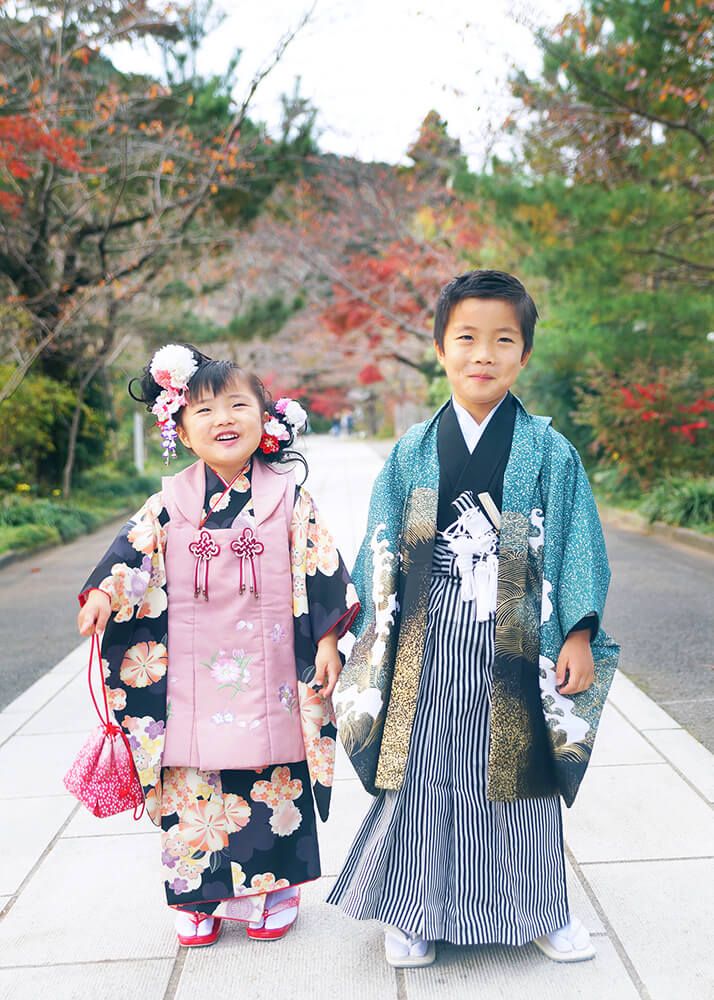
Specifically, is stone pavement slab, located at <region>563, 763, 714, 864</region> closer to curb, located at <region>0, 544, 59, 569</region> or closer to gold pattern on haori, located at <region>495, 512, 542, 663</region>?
gold pattern on haori, located at <region>495, 512, 542, 663</region>

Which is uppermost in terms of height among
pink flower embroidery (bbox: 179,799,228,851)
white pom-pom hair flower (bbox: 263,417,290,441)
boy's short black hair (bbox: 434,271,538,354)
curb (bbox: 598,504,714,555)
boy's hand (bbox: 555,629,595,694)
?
boy's short black hair (bbox: 434,271,538,354)

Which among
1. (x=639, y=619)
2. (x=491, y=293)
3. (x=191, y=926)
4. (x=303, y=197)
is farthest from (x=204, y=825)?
(x=303, y=197)

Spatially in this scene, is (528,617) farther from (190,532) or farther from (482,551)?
(190,532)

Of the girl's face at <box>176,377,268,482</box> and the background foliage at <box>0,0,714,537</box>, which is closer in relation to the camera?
the girl's face at <box>176,377,268,482</box>

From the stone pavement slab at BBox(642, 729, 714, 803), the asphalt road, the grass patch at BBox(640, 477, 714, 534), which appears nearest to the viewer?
the stone pavement slab at BBox(642, 729, 714, 803)

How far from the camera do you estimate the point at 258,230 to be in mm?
17562

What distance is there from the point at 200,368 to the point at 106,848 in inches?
61.3

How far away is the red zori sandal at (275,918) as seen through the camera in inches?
91.7

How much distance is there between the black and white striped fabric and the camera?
2.15 meters

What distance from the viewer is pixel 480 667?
→ 214 centimetres

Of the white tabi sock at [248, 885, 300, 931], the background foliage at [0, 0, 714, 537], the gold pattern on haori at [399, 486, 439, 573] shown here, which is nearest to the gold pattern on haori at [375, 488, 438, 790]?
the gold pattern on haori at [399, 486, 439, 573]

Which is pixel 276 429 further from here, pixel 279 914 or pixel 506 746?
pixel 279 914

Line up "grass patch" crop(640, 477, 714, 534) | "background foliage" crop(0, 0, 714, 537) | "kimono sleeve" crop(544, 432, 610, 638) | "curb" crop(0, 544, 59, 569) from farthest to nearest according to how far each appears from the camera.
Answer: "grass patch" crop(640, 477, 714, 534), "curb" crop(0, 544, 59, 569), "background foliage" crop(0, 0, 714, 537), "kimono sleeve" crop(544, 432, 610, 638)

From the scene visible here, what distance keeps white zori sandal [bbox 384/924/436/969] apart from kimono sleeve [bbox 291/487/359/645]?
0.72 meters
